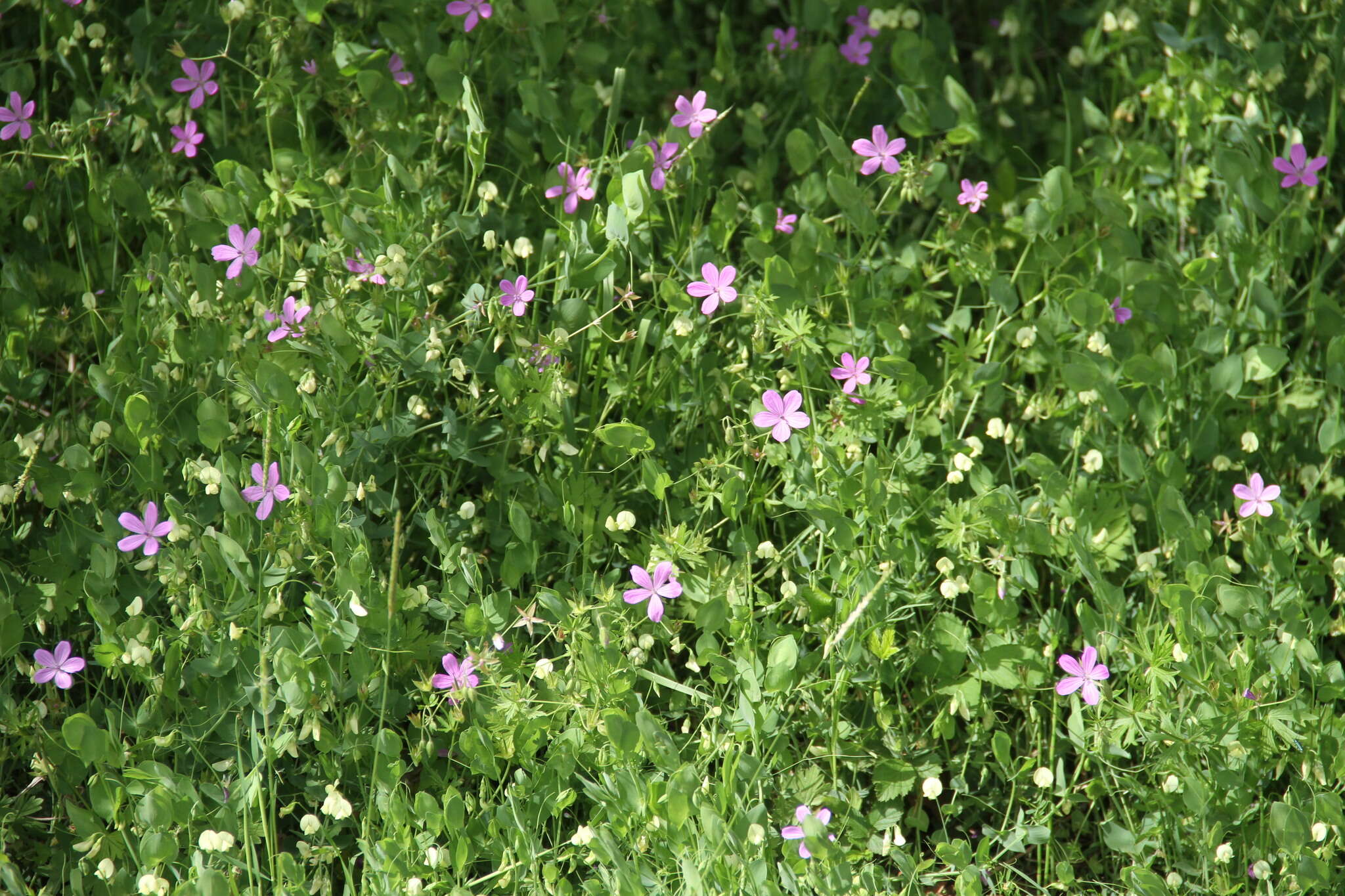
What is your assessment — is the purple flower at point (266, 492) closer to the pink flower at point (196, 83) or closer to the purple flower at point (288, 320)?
the purple flower at point (288, 320)

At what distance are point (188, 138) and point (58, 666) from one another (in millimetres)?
1137

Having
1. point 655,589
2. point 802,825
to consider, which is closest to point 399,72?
point 655,589

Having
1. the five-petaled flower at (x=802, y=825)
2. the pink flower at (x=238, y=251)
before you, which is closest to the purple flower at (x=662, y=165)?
the pink flower at (x=238, y=251)

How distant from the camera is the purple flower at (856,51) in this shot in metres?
2.71

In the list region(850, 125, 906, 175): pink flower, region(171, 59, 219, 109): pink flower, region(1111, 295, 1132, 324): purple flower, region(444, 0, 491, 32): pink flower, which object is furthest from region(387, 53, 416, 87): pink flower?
region(1111, 295, 1132, 324): purple flower

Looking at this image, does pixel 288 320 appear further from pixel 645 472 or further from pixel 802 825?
pixel 802 825

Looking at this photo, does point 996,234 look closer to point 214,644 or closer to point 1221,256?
point 1221,256

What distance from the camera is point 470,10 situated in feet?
8.05

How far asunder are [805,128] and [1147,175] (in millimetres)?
751

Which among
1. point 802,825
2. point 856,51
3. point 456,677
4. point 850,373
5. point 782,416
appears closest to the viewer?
point 802,825

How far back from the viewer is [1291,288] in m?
2.50

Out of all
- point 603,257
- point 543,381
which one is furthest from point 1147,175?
point 543,381

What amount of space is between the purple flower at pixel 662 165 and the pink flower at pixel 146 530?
1029 millimetres

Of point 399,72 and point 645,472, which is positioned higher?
point 399,72
